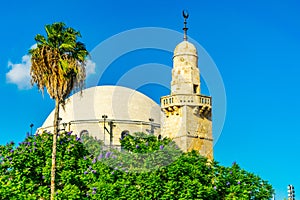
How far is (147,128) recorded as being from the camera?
2309 inches

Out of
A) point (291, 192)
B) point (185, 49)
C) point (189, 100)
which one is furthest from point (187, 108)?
point (291, 192)

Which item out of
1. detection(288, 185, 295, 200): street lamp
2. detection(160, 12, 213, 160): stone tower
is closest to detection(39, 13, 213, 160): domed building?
detection(160, 12, 213, 160): stone tower

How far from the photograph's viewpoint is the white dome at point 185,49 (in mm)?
45500

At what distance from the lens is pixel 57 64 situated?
27.3m

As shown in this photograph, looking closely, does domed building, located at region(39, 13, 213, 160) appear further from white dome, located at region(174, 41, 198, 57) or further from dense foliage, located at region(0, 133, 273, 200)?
dense foliage, located at region(0, 133, 273, 200)

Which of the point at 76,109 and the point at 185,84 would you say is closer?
the point at 185,84

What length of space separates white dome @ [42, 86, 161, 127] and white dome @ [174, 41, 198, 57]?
600 inches

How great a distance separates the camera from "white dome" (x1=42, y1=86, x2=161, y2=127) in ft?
196

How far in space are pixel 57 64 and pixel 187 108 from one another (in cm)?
1848

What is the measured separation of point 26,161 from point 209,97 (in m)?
17.7

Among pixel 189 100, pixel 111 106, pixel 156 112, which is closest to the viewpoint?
pixel 189 100

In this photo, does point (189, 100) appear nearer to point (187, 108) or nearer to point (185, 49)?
point (187, 108)

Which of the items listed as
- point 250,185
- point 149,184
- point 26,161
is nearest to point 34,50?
point 26,161

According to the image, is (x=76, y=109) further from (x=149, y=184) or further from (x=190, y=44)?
(x=149, y=184)
